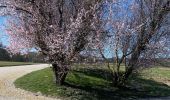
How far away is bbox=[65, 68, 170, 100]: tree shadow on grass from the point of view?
850 inches

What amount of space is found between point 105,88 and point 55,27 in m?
5.25

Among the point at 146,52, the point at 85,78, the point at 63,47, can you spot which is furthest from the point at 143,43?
the point at 63,47

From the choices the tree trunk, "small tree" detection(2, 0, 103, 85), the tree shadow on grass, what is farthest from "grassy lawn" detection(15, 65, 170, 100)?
"small tree" detection(2, 0, 103, 85)

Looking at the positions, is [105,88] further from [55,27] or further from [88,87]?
[55,27]

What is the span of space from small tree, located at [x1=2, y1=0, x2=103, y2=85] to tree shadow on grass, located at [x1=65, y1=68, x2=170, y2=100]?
69.7 inches

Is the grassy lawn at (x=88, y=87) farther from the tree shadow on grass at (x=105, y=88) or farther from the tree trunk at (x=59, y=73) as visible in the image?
the tree trunk at (x=59, y=73)

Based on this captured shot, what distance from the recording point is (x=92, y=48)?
20891 millimetres

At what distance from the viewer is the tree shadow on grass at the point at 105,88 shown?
21.6 m

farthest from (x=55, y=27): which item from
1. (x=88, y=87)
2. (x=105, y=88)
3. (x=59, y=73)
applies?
(x=105, y=88)

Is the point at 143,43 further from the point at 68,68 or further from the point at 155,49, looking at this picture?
the point at 68,68

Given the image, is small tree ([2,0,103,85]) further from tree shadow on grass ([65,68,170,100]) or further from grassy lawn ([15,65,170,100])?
tree shadow on grass ([65,68,170,100])

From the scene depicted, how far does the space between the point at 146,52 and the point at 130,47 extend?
983mm

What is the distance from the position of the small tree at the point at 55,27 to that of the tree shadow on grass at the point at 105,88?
69.7 inches

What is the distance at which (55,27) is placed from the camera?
2030 cm
